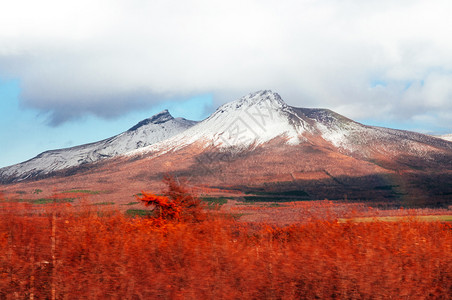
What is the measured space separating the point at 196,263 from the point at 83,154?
163443 mm

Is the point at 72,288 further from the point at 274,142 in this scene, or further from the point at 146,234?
the point at 274,142

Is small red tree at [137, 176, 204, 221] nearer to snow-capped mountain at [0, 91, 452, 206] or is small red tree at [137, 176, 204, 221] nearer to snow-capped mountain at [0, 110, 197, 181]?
snow-capped mountain at [0, 91, 452, 206]

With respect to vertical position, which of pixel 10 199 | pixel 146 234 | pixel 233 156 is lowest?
pixel 146 234

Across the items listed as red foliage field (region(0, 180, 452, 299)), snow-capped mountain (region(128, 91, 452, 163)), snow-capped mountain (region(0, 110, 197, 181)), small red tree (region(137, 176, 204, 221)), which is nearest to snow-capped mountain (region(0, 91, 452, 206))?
snow-capped mountain (region(128, 91, 452, 163))

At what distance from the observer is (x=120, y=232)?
5.35 m

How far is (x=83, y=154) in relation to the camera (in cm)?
15338

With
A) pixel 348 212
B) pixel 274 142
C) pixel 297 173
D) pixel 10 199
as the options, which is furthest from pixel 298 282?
pixel 274 142

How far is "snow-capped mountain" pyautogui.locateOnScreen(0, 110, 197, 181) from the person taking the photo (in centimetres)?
14138

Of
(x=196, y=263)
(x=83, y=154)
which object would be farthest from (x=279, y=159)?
(x=196, y=263)

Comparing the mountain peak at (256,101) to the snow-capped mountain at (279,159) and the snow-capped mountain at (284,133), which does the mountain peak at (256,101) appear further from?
the snow-capped mountain at (279,159)

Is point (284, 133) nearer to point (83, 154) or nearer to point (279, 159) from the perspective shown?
point (279, 159)

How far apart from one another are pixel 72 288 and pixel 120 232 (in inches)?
65.0

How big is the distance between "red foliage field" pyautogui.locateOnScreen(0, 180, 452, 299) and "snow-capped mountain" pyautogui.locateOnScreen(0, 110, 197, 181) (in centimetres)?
13828

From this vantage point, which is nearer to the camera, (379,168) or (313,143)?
(379,168)
